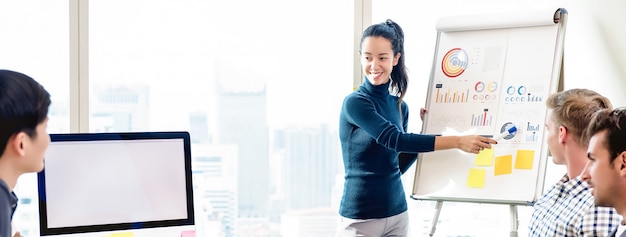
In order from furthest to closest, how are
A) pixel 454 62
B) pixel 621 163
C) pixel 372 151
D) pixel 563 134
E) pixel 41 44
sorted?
pixel 41 44, pixel 454 62, pixel 372 151, pixel 563 134, pixel 621 163

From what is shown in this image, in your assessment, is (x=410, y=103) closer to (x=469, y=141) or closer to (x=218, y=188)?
(x=469, y=141)

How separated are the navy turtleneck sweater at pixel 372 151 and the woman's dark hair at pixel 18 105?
4.89 feet

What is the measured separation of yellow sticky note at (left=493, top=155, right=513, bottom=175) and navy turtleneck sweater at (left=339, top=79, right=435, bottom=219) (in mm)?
328

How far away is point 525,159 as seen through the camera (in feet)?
9.41

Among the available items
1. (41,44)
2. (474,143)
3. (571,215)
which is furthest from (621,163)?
(41,44)

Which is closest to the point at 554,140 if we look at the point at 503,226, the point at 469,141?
the point at 469,141

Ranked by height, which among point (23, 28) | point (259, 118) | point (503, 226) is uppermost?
point (23, 28)

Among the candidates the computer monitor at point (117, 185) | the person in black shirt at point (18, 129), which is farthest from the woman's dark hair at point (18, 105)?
the computer monitor at point (117, 185)

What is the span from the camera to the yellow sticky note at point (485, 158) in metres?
2.94

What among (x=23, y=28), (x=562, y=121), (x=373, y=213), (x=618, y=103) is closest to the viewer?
(x=562, y=121)

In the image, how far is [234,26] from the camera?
3.43 metres

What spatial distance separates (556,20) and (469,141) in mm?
621

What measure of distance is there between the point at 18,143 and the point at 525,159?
205cm

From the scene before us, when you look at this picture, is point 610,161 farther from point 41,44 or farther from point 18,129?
point 41,44
